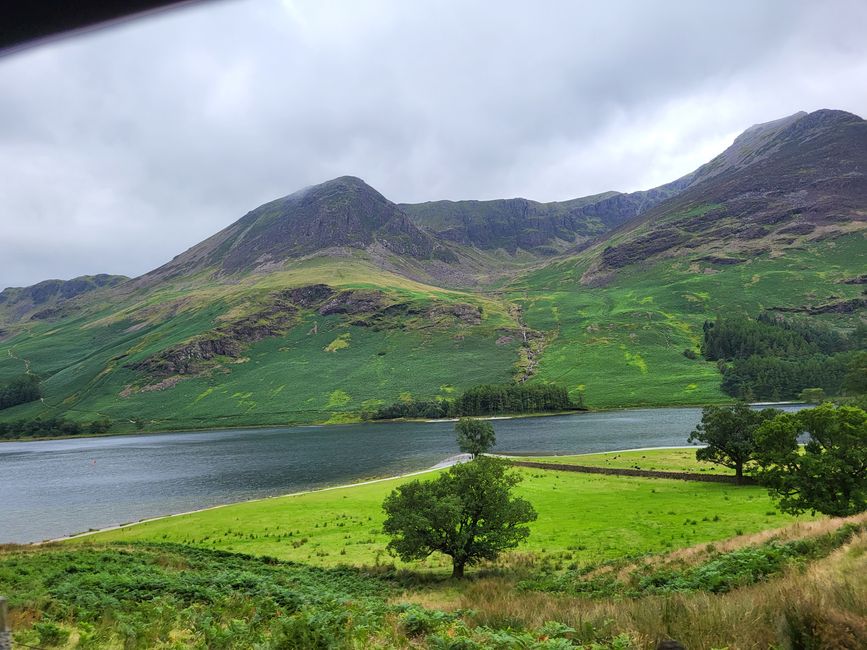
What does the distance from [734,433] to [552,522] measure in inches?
1061

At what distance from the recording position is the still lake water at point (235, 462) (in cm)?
6888

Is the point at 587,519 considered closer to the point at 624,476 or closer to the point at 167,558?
the point at 624,476

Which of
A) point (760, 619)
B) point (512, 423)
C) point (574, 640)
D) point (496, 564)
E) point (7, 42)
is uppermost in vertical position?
point (7, 42)

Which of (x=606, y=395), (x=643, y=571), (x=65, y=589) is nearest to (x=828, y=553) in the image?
(x=643, y=571)

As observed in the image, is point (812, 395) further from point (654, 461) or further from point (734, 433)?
point (734, 433)

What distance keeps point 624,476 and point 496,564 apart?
111ft

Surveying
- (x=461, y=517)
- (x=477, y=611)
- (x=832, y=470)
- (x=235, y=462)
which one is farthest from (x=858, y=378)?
(x=477, y=611)

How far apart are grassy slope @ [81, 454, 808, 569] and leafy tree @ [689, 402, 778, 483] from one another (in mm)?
4919

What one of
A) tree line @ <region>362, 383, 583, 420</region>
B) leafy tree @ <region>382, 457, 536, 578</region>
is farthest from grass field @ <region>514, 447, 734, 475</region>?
tree line @ <region>362, 383, 583, 420</region>

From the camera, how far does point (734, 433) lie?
52688 millimetres

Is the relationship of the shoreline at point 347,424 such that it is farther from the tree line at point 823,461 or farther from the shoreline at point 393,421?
the tree line at point 823,461

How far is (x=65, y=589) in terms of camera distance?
17281 mm

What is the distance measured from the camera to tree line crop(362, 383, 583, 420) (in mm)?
173125

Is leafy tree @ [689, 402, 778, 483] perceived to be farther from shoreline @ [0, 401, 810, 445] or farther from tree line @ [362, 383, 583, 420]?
tree line @ [362, 383, 583, 420]
